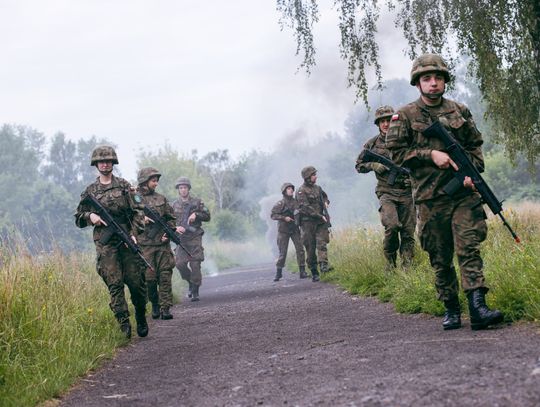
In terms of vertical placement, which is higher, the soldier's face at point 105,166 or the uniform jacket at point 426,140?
the soldier's face at point 105,166

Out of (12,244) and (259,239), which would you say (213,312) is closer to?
(12,244)

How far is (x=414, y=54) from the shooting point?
1096 centimetres

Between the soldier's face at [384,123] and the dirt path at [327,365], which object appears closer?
the dirt path at [327,365]

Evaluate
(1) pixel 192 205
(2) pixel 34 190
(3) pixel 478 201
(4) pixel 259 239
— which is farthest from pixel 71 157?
(3) pixel 478 201

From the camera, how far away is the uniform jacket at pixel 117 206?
8.55 m

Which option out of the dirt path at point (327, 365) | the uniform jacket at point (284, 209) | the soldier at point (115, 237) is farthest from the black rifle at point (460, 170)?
the uniform jacket at point (284, 209)

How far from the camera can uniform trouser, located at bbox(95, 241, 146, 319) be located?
8.40 metres

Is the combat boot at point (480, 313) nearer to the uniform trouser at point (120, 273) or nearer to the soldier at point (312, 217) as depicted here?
the uniform trouser at point (120, 273)

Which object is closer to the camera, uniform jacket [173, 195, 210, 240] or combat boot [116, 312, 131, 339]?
combat boot [116, 312, 131, 339]

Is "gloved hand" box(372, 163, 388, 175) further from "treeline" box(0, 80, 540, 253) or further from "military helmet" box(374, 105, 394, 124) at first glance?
"treeline" box(0, 80, 540, 253)

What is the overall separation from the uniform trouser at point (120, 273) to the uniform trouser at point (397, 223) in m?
3.27

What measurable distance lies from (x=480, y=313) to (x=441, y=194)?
38.9 inches

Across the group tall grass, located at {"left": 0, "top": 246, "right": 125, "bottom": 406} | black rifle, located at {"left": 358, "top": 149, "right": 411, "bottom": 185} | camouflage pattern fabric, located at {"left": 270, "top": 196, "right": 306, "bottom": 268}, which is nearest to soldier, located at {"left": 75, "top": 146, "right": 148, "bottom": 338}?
tall grass, located at {"left": 0, "top": 246, "right": 125, "bottom": 406}

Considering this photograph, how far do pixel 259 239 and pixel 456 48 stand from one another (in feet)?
146
